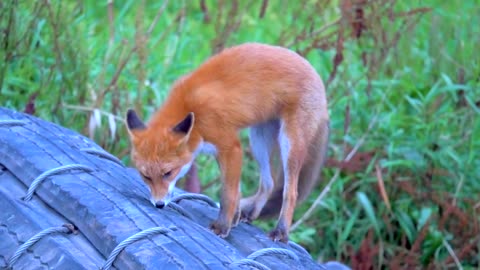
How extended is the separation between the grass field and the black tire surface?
1.64m

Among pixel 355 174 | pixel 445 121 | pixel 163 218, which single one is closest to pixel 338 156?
pixel 355 174

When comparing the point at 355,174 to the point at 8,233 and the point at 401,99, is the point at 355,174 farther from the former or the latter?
the point at 8,233

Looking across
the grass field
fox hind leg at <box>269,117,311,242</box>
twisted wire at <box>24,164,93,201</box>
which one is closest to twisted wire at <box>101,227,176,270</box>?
twisted wire at <box>24,164,93,201</box>

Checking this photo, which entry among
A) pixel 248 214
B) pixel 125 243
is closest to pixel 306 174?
pixel 248 214

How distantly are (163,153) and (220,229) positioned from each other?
0.43 metres

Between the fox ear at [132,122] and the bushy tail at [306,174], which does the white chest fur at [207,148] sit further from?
the bushy tail at [306,174]

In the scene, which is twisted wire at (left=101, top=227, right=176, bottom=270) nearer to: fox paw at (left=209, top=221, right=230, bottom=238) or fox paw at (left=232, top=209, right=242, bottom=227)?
fox paw at (left=209, top=221, right=230, bottom=238)

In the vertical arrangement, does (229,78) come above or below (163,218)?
above

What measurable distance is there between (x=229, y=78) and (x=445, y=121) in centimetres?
267

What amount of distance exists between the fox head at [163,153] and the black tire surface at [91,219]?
0.09m

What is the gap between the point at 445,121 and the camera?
665 centimetres

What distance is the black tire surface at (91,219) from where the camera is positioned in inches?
129

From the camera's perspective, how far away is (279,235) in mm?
4367

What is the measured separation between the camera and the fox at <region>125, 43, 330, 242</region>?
4223 mm
